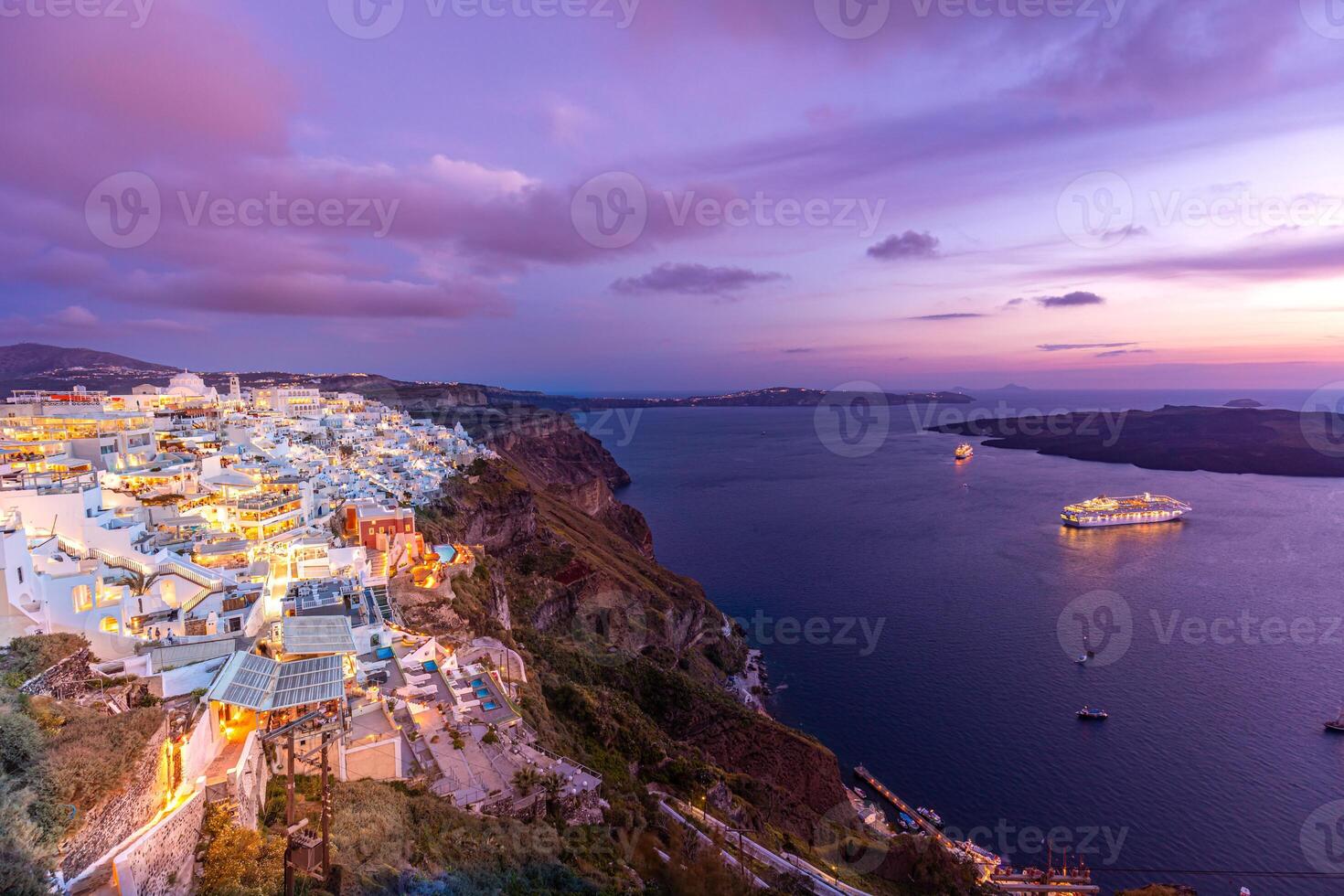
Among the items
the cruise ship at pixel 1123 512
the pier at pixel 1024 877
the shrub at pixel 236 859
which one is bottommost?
the pier at pixel 1024 877

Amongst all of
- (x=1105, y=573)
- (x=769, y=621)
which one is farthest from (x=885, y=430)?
(x=769, y=621)

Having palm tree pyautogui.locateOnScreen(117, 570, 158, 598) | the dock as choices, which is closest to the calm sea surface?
the dock

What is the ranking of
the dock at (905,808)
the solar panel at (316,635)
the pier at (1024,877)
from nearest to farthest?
the solar panel at (316,635) → the pier at (1024,877) → the dock at (905,808)

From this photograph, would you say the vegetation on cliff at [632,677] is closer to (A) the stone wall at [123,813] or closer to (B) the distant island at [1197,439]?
(A) the stone wall at [123,813]

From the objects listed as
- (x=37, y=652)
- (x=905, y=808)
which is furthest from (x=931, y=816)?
(x=37, y=652)

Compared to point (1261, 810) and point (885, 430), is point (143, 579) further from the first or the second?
point (885, 430)

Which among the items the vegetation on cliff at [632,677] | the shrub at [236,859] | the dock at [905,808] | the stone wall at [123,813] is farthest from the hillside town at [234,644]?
the dock at [905,808]
